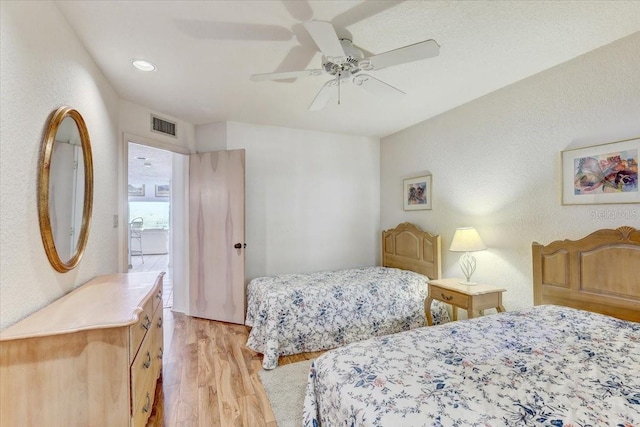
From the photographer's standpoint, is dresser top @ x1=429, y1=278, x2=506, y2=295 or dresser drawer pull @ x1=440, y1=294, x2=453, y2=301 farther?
dresser drawer pull @ x1=440, y1=294, x2=453, y2=301

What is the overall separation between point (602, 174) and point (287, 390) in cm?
274

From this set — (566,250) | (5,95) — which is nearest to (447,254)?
(566,250)

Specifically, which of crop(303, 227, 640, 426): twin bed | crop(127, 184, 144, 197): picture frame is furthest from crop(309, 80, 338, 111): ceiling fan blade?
crop(127, 184, 144, 197): picture frame

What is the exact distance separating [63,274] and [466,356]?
2.21 m

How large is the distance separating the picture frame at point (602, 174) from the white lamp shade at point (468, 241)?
699 millimetres

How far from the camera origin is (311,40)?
1950 mm

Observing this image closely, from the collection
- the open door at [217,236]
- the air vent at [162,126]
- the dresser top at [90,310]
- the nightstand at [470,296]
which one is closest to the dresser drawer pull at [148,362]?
the dresser top at [90,310]

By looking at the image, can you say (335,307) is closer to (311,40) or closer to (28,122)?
(311,40)

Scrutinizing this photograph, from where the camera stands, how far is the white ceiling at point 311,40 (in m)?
1.66

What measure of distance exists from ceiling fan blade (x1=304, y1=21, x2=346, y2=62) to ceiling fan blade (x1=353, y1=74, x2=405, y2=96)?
1.07 ft

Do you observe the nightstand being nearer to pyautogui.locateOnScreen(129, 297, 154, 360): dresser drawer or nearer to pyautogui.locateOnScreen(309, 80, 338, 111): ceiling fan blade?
pyautogui.locateOnScreen(309, 80, 338, 111): ceiling fan blade

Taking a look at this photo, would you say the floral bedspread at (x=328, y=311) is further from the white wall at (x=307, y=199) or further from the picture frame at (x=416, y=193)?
the picture frame at (x=416, y=193)

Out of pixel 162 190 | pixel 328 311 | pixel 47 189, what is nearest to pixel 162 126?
pixel 47 189

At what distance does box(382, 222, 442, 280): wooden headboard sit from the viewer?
3327 mm
